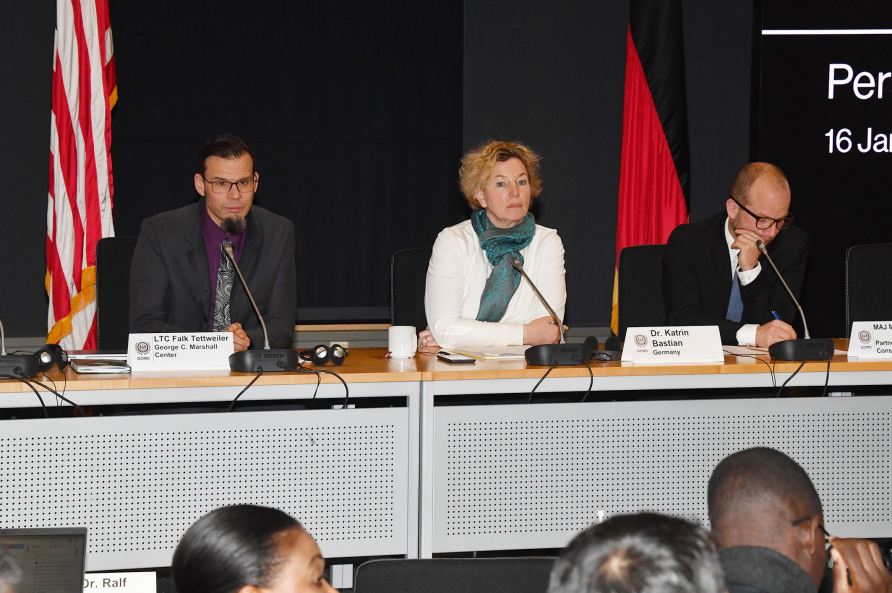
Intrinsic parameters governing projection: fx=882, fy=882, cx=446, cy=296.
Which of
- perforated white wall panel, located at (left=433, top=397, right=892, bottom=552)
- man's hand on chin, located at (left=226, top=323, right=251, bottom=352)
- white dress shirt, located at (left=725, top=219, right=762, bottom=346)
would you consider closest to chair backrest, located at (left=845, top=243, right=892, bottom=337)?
white dress shirt, located at (left=725, top=219, right=762, bottom=346)

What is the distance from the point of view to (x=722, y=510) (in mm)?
1236

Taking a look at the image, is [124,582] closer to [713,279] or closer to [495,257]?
[495,257]

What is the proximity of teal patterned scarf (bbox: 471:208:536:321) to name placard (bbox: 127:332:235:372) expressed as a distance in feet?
3.29

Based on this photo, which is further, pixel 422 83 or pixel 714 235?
pixel 422 83

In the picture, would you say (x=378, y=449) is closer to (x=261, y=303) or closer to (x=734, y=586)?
(x=261, y=303)

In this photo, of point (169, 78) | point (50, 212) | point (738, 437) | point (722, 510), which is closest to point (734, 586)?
point (722, 510)

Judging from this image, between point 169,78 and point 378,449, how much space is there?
2.49 metres

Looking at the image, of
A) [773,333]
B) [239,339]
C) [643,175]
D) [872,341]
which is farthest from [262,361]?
[643,175]

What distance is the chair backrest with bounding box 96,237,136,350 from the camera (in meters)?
3.09

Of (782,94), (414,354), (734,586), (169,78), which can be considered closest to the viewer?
(734,586)

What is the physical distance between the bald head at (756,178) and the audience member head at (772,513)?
6.46ft

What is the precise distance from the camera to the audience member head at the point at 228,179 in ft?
9.78

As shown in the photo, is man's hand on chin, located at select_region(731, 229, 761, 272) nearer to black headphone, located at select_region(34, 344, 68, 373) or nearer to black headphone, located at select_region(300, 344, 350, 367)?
black headphone, located at select_region(300, 344, 350, 367)

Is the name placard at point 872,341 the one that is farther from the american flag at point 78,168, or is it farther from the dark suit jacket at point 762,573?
the american flag at point 78,168
